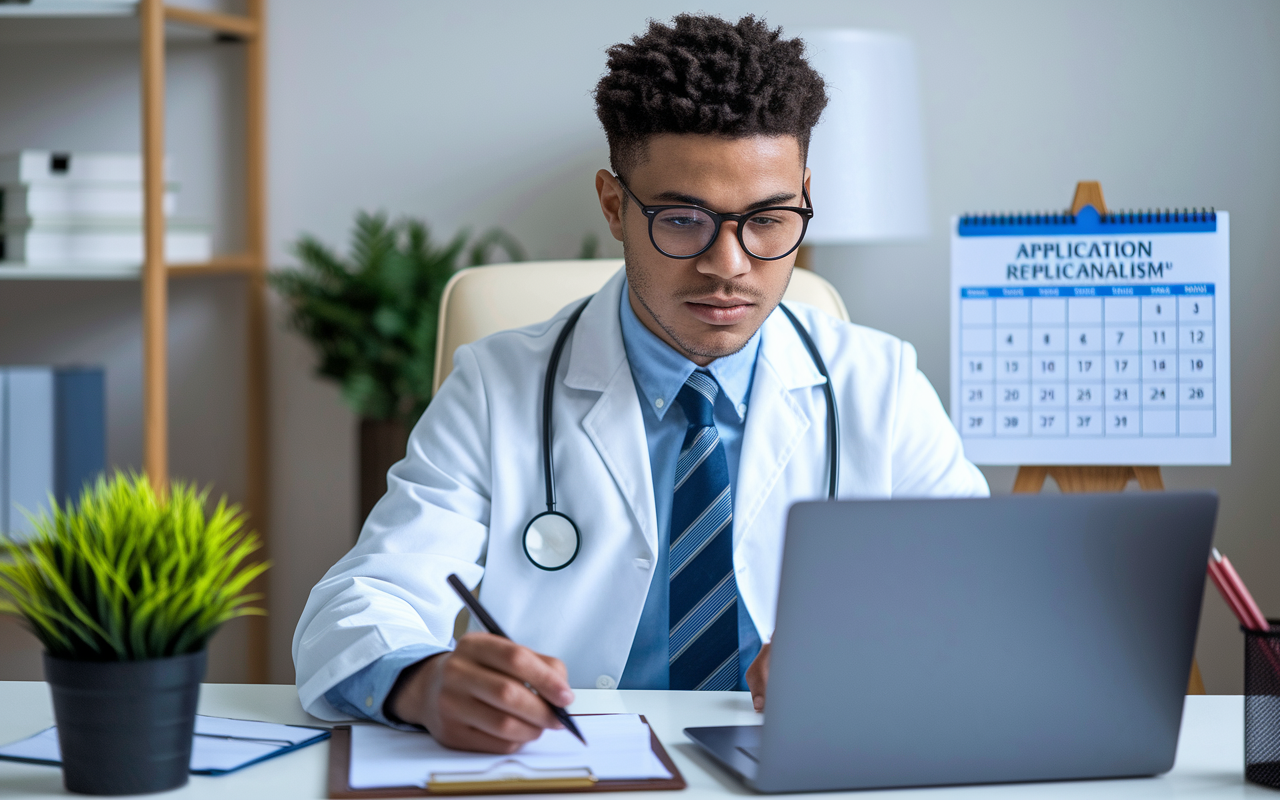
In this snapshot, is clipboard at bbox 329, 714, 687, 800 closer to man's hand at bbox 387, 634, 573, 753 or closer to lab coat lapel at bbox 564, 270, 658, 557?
man's hand at bbox 387, 634, 573, 753

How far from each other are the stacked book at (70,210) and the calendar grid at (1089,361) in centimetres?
159

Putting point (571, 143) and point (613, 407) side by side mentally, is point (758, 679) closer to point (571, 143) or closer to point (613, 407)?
point (613, 407)

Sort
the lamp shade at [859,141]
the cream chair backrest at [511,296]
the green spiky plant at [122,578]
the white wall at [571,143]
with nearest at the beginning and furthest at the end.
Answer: the green spiky plant at [122,578] → the cream chair backrest at [511,296] → the lamp shade at [859,141] → the white wall at [571,143]

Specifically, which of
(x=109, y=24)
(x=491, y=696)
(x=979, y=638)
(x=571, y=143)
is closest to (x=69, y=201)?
(x=109, y=24)

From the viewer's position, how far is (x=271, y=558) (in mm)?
2473

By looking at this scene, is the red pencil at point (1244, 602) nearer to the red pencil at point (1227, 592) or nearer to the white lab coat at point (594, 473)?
the red pencil at point (1227, 592)

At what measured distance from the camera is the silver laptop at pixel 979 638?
64 cm

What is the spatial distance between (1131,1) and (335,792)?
7.27 ft

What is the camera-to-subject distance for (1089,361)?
1.72 m

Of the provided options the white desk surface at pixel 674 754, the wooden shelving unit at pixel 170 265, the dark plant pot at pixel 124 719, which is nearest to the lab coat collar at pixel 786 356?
the white desk surface at pixel 674 754

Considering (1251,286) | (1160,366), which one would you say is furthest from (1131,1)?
(1160,366)

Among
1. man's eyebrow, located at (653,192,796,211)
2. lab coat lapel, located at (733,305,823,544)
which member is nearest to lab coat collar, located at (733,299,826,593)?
lab coat lapel, located at (733,305,823,544)

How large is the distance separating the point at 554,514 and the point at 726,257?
0.33 m

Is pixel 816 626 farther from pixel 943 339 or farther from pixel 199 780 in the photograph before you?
pixel 943 339
